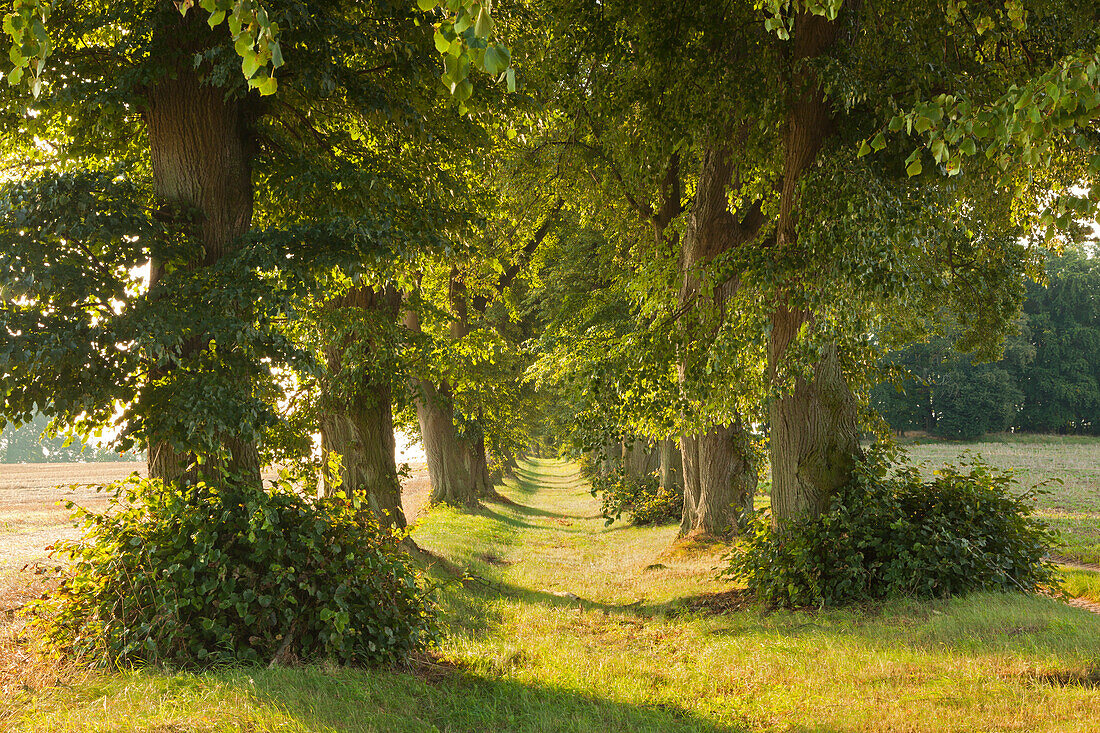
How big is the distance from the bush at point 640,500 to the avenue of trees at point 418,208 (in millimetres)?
8365

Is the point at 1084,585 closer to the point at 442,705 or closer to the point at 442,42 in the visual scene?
the point at 442,705

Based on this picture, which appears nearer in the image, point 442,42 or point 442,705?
point 442,42

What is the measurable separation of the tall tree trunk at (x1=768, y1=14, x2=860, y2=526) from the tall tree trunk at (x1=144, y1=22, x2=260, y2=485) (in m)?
6.47

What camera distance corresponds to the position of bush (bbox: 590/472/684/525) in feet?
68.2

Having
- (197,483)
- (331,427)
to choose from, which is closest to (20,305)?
→ (197,483)

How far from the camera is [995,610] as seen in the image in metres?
7.31

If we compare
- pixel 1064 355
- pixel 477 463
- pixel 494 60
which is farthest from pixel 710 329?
pixel 1064 355

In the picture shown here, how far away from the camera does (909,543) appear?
8570 millimetres

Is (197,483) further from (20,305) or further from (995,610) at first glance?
(995,610)

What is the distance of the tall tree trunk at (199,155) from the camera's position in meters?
7.15

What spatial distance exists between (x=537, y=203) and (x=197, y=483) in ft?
37.0

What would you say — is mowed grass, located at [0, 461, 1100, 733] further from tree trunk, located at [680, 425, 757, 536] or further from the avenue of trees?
tree trunk, located at [680, 425, 757, 536]

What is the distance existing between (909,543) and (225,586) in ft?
24.9

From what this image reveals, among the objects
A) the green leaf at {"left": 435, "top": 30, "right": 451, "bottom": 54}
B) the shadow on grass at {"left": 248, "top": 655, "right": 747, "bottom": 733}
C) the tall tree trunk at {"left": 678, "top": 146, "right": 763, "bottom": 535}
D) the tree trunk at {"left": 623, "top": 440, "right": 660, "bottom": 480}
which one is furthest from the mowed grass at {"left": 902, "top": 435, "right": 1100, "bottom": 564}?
the tree trunk at {"left": 623, "top": 440, "right": 660, "bottom": 480}
